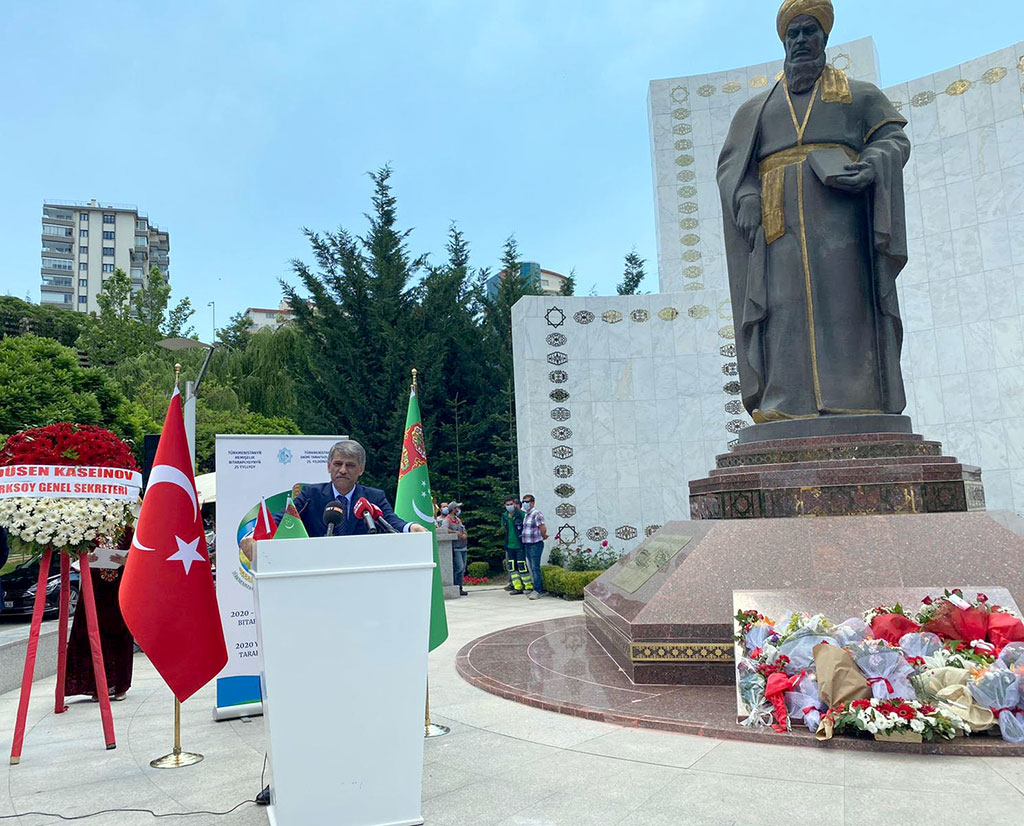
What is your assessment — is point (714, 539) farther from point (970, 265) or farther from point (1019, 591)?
point (970, 265)

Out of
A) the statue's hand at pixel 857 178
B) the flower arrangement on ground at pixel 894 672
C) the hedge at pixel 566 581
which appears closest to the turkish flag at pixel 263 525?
the flower arrangement on ground at pixel 894 672

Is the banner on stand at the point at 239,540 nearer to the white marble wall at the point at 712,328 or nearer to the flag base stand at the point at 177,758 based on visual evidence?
the flag base stand at the point at 177,758

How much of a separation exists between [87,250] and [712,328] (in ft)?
256

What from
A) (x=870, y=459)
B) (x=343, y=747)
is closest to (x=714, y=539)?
(x=870, y=459)

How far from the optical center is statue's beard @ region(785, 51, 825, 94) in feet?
22.8

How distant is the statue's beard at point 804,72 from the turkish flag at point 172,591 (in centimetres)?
615

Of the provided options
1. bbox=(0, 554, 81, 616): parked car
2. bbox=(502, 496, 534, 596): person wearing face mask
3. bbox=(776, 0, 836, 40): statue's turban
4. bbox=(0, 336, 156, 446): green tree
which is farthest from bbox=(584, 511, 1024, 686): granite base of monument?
bbox=(0, 336, 156, 446): green tree

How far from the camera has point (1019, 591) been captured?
14.9 ft

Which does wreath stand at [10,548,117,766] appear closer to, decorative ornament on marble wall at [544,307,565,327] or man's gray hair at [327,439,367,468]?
man's gray hair at [327,439,367,468]

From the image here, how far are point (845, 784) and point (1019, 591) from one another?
7.47ft

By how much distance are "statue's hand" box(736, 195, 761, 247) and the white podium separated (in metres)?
5.40

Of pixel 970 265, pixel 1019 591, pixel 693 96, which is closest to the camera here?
pixel 1019 591

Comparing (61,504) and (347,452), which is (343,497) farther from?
(61,504)

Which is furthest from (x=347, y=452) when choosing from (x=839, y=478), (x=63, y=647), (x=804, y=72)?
(x=804, y=72)
